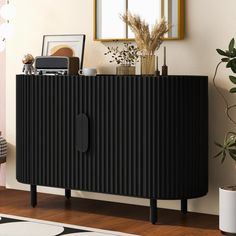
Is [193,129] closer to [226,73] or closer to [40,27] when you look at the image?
[226,73]

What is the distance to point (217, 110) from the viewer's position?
3.74m

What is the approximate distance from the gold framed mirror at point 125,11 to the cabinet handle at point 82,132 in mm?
622

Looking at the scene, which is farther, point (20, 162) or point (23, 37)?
point (23, 37)

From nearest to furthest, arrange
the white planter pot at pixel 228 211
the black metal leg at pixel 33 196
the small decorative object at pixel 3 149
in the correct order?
1. the white planter pot at pixel 228 211
2. the black metal leg at pixel 33 196
3. the small decorative object at pixel 3 149

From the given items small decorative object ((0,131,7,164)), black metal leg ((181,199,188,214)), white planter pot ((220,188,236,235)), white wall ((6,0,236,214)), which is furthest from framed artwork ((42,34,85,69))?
white planter pot ((220,188,236,235))

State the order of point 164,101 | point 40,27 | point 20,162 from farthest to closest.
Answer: point 40,27, point 20,162, point 164,101

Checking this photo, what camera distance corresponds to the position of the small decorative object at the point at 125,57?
3.81m

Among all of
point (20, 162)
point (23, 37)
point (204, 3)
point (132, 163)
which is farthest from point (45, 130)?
point (204, 3)

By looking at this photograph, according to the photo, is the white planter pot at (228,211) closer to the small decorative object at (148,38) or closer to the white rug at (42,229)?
the white rug at (42,229)

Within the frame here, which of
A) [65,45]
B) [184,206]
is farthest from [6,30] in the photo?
[184,206]

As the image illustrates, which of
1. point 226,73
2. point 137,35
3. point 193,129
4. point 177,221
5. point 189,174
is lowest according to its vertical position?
point 177,221

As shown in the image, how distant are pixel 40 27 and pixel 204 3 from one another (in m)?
1.22

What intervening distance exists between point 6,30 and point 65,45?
1.90 ft

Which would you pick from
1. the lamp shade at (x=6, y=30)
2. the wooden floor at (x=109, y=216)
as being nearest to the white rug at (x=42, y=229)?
the wooden floor at (x=109, y=216)
